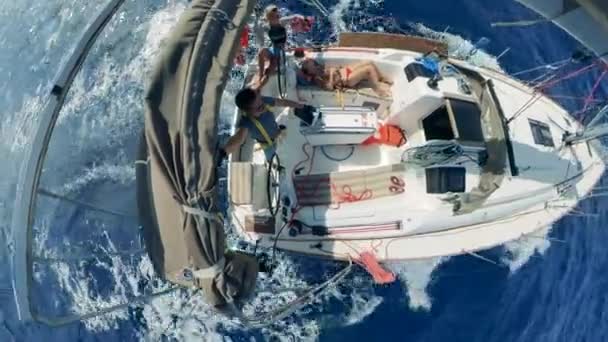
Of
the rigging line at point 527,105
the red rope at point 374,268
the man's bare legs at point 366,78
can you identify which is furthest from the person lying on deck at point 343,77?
the red rope at point 374,268

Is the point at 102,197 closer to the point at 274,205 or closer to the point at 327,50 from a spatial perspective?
the point at 274,205

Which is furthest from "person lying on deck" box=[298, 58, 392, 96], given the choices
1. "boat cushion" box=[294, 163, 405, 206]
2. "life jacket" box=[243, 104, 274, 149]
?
"life jacket" box=[243, 104, 274, 149]

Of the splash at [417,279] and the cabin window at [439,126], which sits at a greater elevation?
the cabin window at [439,126]

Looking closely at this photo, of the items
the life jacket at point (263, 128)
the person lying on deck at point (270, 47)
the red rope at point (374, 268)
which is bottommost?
the red rope at point (374, 268)

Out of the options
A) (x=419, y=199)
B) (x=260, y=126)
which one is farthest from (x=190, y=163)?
(x=419, y=199)

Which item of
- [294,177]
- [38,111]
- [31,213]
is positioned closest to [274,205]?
[294,177]

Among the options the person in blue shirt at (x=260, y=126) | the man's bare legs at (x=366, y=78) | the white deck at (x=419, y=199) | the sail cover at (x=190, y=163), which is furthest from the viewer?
the man's bare legs at (x=366, y=78)

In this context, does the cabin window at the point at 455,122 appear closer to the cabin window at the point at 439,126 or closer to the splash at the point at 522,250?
the cabin window at the point at 439,126
